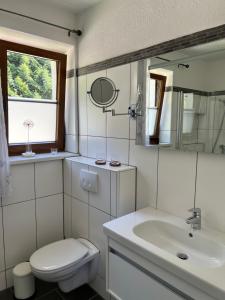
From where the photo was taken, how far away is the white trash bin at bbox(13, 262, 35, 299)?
71.3 inches

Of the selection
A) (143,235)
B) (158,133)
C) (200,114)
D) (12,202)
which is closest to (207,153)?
(200,114)

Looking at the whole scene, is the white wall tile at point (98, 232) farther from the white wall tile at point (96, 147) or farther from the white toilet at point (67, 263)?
the white wall tile at point (96, 147)

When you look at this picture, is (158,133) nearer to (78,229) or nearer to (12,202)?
(78,229)

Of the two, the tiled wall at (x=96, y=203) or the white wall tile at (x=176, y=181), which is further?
the tiled wall at (x=96, y=203)

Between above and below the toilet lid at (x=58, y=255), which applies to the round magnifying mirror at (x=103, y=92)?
above

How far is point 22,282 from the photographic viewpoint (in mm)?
1814

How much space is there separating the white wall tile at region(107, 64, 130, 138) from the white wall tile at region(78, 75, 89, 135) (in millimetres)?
348

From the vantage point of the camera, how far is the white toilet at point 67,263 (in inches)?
63.6

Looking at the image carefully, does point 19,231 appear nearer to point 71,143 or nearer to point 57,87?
point 71,143

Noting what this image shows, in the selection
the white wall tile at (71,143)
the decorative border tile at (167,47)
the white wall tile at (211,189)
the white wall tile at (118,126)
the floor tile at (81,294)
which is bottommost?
the floor tile at (81,294)

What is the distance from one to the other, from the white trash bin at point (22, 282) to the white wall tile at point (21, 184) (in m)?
0.55

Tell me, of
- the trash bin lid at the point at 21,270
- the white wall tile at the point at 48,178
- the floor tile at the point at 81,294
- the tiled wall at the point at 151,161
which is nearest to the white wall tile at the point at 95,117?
the tiled wall at the point at 151,161

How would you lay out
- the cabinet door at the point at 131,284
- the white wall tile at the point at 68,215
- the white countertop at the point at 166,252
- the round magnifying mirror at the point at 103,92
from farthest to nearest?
the white wall tile at the point at 68,215 < the round magnifying mirror at the point at 103,92 < the cabinet door at the point at 131,284 < the white countertop at the point at 166,252

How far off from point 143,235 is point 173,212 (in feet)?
0.89
